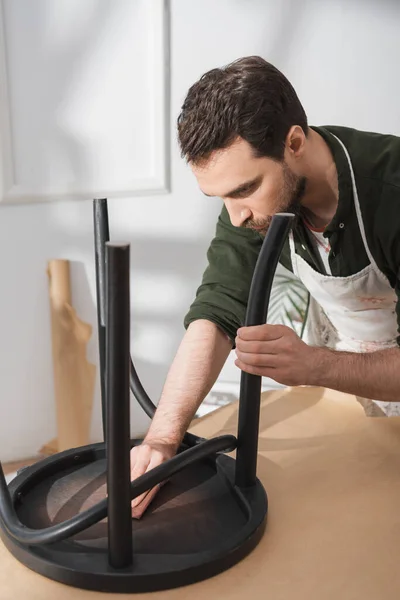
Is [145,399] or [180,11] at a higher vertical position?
[180,11]

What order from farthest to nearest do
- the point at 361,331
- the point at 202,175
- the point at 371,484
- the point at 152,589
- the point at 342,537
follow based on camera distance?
the point at 361,331 < the point at 202,175 < the point at 371,484 < the point at 342,537 < the point at 152,589

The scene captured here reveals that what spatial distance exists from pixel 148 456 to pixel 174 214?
4.47 feet

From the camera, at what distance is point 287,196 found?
1.22m

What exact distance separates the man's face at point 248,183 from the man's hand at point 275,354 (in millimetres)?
287

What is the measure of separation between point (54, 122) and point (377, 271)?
1218mm

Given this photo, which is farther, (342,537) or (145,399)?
(145,399)

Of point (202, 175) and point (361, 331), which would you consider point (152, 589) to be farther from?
point (361, 331)

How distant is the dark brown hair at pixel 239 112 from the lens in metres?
1.12

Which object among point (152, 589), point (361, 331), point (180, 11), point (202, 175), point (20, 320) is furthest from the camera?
point (20, 320)

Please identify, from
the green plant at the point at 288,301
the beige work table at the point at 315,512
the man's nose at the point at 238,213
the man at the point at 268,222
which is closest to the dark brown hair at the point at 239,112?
the man at the point at 268,222

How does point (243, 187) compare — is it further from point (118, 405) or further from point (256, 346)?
point (118, 405)

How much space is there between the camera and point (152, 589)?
29.0 inches

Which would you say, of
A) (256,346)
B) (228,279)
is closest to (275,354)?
(256,346)

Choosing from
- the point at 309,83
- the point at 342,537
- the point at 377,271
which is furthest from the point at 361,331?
the point at 309,83
